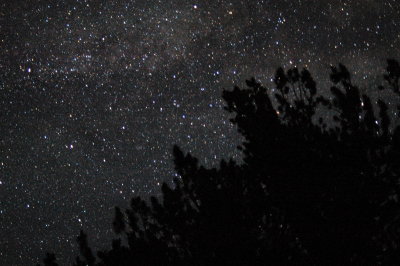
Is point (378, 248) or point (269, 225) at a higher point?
point (269, 225)

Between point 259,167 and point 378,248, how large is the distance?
5.29ft

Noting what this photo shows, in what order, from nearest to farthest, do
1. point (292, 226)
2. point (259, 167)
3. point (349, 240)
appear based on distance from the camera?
point (349, 240) → point (292, 226) → point (259, 167)

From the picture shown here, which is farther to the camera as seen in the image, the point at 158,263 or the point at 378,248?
the point at 158,263

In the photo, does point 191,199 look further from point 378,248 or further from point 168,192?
point 378,248

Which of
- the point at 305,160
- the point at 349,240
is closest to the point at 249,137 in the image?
the point at 305,160

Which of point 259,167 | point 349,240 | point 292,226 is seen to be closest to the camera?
point 349,240

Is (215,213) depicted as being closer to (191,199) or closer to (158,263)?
(191,199)

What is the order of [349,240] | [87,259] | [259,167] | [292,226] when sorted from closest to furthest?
[349,240] → [292,226] → [259,167] → [87,259]

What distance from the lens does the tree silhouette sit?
464 cm

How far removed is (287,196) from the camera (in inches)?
191

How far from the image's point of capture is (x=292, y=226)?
4.88 m

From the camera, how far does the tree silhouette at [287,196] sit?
464 cm

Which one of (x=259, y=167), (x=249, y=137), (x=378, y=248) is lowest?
(x=378, y=248)

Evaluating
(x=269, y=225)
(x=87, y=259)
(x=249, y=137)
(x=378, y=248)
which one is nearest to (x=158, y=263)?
(x=87, y=259)
